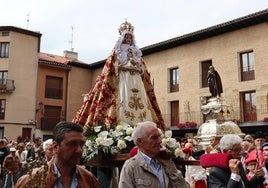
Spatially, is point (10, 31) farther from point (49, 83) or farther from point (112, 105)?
point (112, 105)

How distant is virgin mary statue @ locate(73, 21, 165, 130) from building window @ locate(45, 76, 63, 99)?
28.0 m

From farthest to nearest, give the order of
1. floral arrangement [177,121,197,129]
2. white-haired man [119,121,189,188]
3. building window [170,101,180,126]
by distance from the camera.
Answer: building window [170,101,180,126] → floral arrangement [177,121,197,129] → white-haired man [119,121,189,188]

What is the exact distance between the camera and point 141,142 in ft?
10.4

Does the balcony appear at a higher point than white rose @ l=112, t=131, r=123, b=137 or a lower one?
higher

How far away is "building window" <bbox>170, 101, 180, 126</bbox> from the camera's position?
92.5 feet

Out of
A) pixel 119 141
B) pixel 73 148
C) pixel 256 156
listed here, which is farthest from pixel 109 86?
pixel 73 148

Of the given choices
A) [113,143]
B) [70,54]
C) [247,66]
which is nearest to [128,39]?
[113,143]

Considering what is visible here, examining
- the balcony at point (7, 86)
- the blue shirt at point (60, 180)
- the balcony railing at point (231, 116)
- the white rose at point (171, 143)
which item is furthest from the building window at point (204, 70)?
the blue shirt at point (60, 180)

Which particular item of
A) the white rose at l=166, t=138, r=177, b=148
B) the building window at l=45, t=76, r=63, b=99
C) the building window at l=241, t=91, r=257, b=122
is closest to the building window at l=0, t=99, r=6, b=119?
the building window at l=45, t=76, r=63, b=99

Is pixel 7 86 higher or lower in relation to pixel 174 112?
higher

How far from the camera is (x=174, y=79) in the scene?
28562 millimetres

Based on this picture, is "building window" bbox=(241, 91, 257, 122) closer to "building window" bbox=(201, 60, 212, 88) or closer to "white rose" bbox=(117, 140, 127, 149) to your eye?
"building window" bbox=(201, 60, 212, 88)

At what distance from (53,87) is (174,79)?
12155 mm

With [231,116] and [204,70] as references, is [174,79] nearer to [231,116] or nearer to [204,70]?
[204,70]
